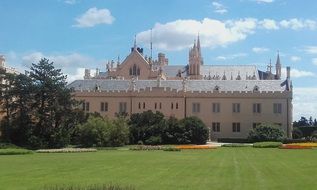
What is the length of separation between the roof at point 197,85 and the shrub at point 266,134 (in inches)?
594

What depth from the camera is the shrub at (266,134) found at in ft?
227

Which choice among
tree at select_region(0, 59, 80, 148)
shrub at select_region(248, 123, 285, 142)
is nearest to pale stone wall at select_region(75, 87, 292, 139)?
shrub at select_region(248, 123, 285, 142)

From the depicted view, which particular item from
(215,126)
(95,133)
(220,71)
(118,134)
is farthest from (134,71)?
(95,133)

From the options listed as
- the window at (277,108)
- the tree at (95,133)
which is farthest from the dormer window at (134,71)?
the tree at (95,133)

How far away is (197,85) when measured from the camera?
88.9 m

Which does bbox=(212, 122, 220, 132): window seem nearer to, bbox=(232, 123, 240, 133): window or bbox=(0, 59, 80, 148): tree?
bbox=(232, 123, 240, 133): window

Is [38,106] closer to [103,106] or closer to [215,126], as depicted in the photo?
[103,106]

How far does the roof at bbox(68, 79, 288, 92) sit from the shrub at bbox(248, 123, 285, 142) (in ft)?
49.5

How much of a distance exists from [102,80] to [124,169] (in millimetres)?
68513

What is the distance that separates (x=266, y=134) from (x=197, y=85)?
2116cm

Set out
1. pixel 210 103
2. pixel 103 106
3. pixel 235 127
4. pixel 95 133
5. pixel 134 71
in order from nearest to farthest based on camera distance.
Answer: pixel 95 133, pixel 235 127, pixel 210 103, pixel 103 106, pixel 134 71

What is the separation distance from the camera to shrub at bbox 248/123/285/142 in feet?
227

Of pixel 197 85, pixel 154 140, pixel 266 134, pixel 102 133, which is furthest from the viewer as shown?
pixel 197 85

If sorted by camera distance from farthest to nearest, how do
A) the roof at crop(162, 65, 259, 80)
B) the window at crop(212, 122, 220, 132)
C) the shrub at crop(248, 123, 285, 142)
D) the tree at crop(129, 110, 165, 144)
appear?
the roof at crop(162, 65, 259, 80) → the window at crop(212, 122, 220, 132) → the shrub at crop(248, 123, 285, 142) → the tree at crop(129, 110, 165, 144)
